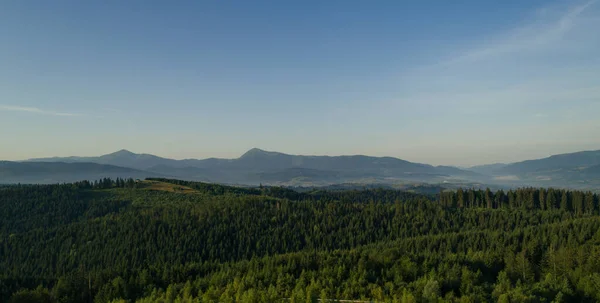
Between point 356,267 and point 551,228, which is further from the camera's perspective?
point 551,228

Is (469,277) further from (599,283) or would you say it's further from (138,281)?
(138,281)

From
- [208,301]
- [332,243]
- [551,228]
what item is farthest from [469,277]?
[332,243]

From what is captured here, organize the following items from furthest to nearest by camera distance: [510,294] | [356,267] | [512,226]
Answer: [512,226] < [356,267] < [510,294]

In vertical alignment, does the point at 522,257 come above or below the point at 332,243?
above

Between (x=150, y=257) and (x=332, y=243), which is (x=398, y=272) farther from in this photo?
(x=150, y=257)

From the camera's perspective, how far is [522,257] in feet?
338

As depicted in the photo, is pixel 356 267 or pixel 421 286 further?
pixel 356 267

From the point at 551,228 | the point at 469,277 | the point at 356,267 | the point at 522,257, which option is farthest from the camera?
the point at 551,228

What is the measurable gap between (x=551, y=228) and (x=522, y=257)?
5798 centimetres

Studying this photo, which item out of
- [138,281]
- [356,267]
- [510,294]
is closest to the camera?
[510,294]

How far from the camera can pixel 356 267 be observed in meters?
94.6

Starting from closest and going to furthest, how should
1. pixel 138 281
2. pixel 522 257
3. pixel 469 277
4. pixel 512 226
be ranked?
pixel 469 277 < pixel 522 257 < pixel 138 281 < pixel 512 226

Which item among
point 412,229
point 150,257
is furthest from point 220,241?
point 412,229

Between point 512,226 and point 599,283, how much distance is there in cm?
11332
